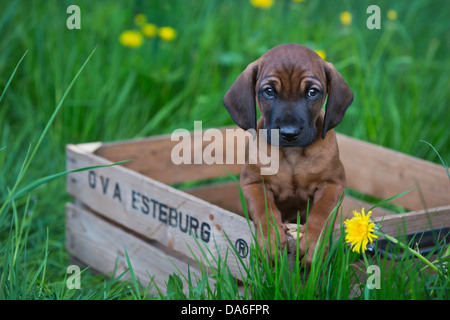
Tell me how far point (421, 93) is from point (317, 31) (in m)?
0.98

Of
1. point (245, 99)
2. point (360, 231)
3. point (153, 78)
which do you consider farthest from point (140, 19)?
point (360, 231)

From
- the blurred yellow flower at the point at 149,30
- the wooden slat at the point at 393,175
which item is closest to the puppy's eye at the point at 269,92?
the wooden slat at the point at 393,175

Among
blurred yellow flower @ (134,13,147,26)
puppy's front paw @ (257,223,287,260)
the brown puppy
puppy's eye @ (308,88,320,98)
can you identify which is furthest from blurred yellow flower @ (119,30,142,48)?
puppy's front paw @ (257,223,287,260)

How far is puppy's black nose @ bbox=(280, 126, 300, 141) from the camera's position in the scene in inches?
89.0

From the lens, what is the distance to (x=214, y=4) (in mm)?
5008

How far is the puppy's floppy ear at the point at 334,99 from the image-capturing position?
2414 millimetres

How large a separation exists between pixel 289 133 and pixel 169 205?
2.60 ft

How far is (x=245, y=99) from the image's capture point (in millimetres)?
2479

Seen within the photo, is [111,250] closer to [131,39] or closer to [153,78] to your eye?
[153,78]

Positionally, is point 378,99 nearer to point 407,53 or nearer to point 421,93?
point 421,93

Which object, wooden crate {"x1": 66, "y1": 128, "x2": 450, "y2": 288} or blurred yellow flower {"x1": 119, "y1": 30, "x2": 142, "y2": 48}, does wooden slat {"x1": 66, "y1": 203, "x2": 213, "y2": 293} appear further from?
blurred yellow flower {"x1": 119, "y1": 30, "x2": 142, "y2": 48}

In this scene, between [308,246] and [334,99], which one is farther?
[334,99]

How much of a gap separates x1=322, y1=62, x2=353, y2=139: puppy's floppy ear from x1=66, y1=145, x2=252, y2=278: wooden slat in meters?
0.49
